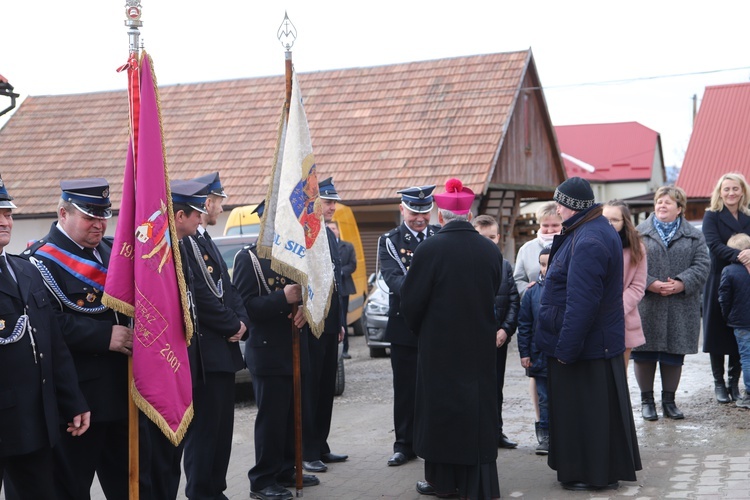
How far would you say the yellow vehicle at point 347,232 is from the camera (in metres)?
15.6

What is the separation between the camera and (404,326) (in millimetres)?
7375

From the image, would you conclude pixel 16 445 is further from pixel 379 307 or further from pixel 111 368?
pixel 379 307

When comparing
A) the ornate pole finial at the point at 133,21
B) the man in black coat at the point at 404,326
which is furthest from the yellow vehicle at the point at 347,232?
the ornate pole finial at the point at 133,21

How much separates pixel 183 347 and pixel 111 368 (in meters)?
0.39

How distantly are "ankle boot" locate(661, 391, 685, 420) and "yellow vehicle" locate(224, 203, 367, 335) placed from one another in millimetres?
7837

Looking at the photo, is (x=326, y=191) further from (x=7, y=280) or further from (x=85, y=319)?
(x=7, y=280)

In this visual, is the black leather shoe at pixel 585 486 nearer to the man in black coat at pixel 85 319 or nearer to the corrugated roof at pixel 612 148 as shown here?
the man in black coat at pixel 85 319

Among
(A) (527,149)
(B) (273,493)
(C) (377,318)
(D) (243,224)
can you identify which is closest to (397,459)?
(B) (273,493)

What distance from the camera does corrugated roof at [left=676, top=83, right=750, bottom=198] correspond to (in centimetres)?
3177

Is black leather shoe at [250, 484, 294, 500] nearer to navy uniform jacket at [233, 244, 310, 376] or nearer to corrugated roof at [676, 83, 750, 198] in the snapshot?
navy uniform jacket at [233, 244, 310, 376]

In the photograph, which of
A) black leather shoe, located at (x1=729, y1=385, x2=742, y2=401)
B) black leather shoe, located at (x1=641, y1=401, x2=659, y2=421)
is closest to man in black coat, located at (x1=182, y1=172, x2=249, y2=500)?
black leather shoe, located at (x1=641, y1=401, x2=659, y2=421)

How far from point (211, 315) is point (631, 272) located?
145 inches

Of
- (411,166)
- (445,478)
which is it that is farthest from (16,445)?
(411,166)

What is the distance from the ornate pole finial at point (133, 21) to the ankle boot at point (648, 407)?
5551 mm
